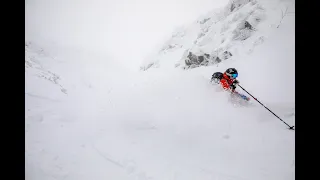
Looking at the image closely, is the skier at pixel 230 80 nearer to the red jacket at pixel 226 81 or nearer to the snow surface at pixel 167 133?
the red jacket at pixel 226 81

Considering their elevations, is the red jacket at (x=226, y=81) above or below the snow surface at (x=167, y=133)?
above

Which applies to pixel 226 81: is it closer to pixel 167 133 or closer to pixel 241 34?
pixel 167 133

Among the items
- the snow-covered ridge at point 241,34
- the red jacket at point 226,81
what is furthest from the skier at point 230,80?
the snow-covered ridge at point 241,34

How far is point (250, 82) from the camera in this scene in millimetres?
8703

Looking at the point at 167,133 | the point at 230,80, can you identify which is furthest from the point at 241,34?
the point at 167,133

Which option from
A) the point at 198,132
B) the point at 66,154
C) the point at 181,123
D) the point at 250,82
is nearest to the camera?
the point at 66,154

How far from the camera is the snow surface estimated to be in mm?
4266

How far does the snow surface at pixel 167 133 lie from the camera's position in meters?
4.27

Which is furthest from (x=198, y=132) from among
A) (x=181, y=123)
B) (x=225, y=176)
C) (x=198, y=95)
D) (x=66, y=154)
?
(x=66, y=154)

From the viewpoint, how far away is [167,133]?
5711 millimetres
